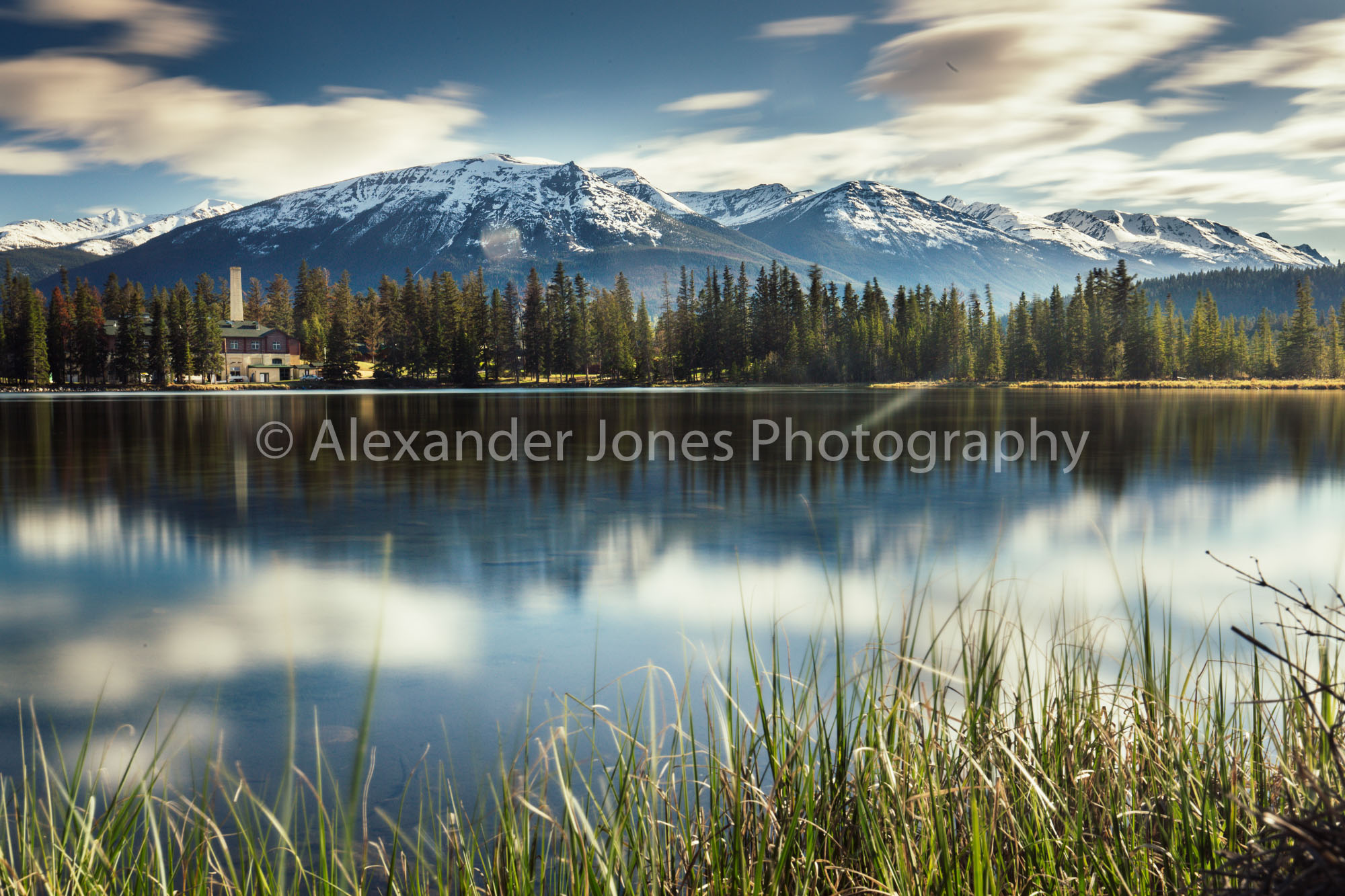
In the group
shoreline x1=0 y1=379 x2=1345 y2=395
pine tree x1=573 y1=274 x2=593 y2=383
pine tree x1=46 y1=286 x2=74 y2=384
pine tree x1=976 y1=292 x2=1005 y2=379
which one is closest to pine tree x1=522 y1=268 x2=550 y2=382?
shoreline x1=0 y1=379 x2=1345 y2=395

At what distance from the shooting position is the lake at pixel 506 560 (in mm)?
6844

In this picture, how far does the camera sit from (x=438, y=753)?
5617 millimetres

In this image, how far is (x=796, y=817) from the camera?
10.9 feet

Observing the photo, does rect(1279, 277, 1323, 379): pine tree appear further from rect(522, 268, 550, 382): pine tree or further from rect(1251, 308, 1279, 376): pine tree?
rect(522, 268, 550, 382): pine tree

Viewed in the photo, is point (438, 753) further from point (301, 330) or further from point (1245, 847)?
point (301, 330)

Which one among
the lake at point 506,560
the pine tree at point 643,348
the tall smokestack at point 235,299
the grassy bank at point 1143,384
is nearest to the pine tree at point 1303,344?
the grassy bank at point 1143,384

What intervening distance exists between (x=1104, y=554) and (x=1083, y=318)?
383ft

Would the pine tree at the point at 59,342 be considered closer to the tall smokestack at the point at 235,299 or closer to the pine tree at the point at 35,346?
the pine tree at the point at 35,346

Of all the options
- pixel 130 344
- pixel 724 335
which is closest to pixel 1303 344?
pixel 724 335

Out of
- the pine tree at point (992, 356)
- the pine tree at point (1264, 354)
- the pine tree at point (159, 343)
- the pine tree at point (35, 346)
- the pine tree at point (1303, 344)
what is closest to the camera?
the pine tree at point (35, 346)

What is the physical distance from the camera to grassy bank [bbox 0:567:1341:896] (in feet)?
10.5

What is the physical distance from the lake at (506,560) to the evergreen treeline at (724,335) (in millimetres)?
87004

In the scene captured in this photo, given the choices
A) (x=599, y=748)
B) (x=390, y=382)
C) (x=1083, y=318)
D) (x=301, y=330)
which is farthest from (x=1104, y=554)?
(x=301, y=330)

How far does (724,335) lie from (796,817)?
121114 mm
